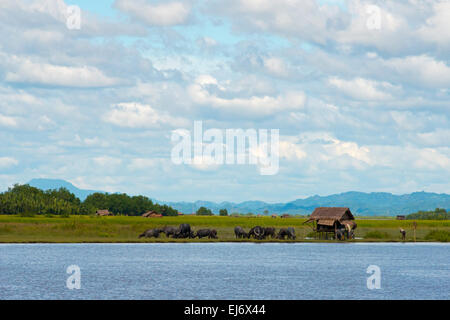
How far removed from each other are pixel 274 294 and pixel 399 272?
18.0 m

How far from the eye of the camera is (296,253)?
75188 millimetres

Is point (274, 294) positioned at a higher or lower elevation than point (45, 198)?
lower

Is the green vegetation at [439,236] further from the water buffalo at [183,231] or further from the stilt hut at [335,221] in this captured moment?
the water buffalo at [183,231]

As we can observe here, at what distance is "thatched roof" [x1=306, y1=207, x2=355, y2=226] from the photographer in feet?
303

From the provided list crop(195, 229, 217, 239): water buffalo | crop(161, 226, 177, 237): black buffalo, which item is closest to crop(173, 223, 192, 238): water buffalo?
crop(161, 226, 177, 237): black buffalo

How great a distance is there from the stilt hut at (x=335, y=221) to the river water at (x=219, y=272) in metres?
11.6

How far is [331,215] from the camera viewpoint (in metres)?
93.2

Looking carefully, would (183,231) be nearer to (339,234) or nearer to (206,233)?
(206,233)

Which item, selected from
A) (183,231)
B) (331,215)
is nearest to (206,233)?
(183,231)

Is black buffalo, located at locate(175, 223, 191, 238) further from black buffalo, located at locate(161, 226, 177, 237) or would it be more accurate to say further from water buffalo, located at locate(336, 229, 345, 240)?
water buffalo, located at locate(336, 229, 345, 240)

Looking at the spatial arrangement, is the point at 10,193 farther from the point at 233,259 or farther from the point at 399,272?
the point at 399,272

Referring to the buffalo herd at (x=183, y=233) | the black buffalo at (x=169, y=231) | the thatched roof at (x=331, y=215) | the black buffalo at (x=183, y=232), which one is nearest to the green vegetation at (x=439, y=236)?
the thatched roof at (x=331, y=215)

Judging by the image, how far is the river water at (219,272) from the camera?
1642 inches

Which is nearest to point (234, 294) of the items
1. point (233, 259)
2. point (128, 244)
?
point (233, 259)
